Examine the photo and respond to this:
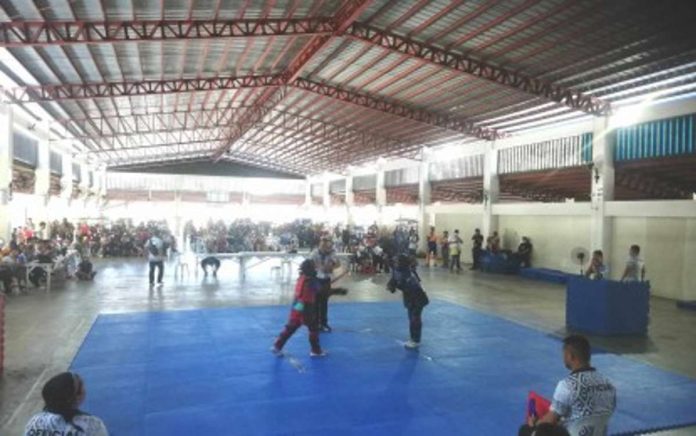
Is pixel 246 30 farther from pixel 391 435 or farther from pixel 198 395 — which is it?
pixel 391 435

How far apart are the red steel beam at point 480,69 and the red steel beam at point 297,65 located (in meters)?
0.69

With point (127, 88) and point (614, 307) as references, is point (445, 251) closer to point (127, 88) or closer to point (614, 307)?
point (614, 307)

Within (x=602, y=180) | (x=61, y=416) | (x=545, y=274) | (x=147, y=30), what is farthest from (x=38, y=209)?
(x=61, y=416)

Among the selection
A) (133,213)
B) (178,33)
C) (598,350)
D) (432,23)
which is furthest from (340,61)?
(133,213)

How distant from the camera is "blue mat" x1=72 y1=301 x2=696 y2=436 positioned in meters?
5.55

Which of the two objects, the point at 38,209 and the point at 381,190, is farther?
the point at 381,190

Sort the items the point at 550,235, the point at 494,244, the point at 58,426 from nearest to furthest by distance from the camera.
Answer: the point at 58,426, the point at 550,235, the point at 494,244

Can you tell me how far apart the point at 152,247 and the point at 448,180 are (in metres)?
15.9

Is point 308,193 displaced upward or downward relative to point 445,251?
upward

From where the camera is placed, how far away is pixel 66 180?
25.7 m

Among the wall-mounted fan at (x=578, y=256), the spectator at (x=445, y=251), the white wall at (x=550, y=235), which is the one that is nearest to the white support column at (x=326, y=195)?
the spectator at (x=445, y=251)

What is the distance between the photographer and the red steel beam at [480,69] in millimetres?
14312

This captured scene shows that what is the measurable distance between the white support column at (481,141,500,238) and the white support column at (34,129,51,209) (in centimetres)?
1844

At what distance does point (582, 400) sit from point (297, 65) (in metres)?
15.6
